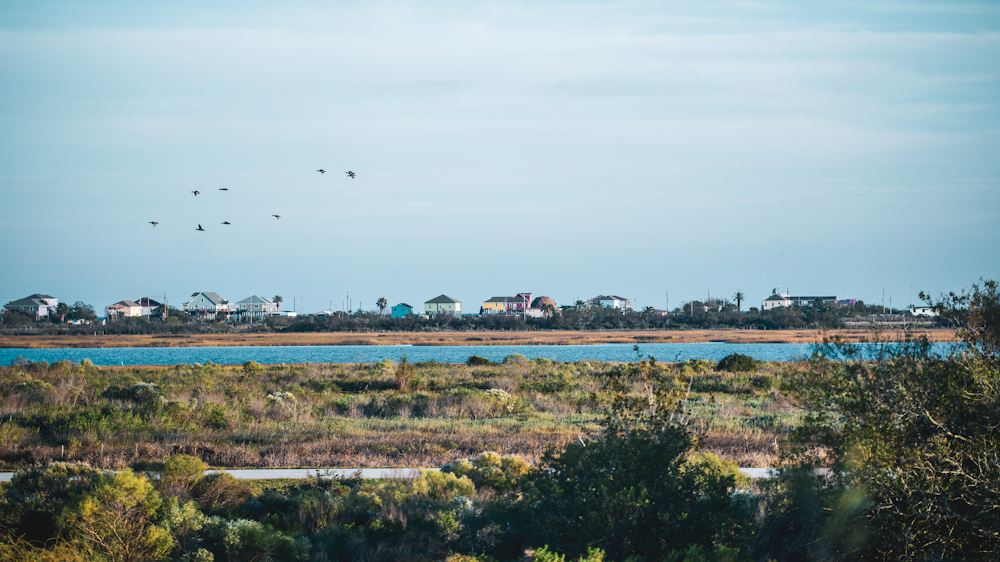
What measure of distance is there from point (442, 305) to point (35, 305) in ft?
278

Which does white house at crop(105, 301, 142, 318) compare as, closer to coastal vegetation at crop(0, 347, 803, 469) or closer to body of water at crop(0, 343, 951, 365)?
body of water at crop(0, 343, 951, 365)

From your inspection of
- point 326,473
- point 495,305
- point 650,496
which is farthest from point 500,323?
point 650,496

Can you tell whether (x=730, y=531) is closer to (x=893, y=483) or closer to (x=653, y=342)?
(x=893, y=483)

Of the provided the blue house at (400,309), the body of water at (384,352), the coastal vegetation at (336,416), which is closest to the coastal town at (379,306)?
the blue house at (400,309)

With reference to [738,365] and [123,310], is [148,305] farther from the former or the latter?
[738,365]

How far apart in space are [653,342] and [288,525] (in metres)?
78.1

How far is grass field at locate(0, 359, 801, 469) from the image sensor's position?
16.2 metres

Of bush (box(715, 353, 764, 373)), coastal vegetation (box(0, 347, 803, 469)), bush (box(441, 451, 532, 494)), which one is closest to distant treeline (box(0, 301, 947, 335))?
bush (box(715, 353, 764, 373))

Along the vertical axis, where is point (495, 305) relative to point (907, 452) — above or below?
above

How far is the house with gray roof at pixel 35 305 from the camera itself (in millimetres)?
153750

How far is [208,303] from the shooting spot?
17750cm

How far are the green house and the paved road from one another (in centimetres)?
16043

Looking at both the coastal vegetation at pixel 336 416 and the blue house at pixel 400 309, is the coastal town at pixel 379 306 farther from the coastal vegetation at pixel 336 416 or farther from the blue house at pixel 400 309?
the coastal vegetation at pixel 336 416

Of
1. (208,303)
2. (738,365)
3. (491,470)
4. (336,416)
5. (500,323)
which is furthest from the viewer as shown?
(208,303)
